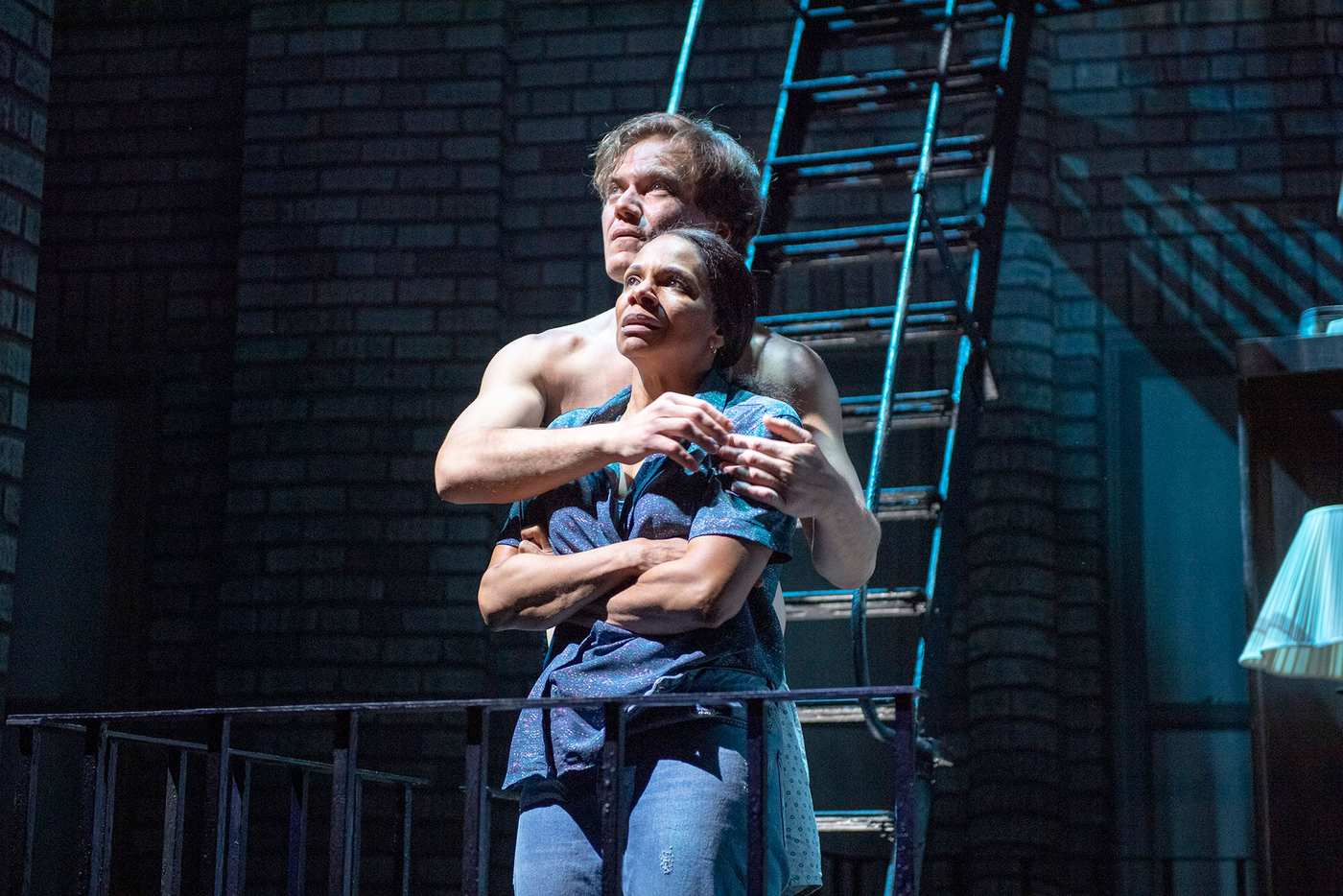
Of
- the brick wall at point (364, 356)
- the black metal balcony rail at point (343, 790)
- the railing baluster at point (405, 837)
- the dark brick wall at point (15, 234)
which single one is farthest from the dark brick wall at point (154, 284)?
the black metal balcony rail at point (343, 790)

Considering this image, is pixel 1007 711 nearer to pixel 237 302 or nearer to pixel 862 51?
pixel 862 51

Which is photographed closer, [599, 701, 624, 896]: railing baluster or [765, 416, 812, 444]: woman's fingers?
[599, 701, 624, 896]: railing baluster

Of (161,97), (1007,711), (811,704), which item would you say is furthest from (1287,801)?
(161,97)

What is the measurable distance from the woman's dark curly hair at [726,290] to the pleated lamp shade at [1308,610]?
1.38 m

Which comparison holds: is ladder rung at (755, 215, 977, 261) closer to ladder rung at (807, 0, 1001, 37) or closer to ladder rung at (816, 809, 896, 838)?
ladder rung at (807, 0, 1001, 37)

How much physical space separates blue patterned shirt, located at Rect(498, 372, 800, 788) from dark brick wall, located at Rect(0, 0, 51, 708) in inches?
79.4

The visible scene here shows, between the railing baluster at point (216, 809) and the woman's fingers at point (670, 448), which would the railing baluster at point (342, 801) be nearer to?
the railing baluster at point (216, 809)

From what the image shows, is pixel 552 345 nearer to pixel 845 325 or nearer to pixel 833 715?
pixel 833 715

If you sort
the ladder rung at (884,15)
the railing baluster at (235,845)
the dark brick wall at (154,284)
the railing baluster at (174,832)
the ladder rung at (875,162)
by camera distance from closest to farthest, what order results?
the railing baluster at (174,832), the railing baluster at (235,845), the ladder rung at (875,162), the ladder rung at (884,15), the dark brick wall at (154,284)

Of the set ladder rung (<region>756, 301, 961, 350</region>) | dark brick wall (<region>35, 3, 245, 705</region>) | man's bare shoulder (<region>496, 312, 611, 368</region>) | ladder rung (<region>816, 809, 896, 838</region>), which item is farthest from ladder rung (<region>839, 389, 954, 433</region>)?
dark brick wall (<region>35, 3, 245, 705</region>)

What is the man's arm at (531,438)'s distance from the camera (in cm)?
208

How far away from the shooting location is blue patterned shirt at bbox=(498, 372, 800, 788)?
6.86 ft

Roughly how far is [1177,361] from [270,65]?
3.43 meters

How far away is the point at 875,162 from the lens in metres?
4.80
